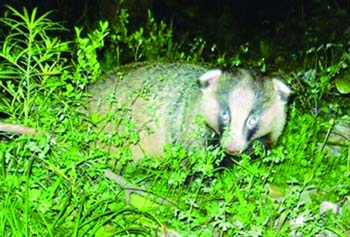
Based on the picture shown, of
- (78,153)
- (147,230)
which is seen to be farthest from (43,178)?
(147,230)

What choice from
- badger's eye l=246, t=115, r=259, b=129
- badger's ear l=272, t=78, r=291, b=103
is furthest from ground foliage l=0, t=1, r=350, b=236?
badger's ear l=272, t=78, r=291, b=103

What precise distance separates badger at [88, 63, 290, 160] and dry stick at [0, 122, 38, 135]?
2.13 ft

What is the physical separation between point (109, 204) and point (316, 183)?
1.75 metres

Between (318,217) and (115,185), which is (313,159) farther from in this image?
(115,185)

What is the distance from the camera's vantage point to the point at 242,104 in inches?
229

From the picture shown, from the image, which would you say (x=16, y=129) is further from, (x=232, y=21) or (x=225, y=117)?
(x=232, y=21)

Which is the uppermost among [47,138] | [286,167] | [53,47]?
[53,47]

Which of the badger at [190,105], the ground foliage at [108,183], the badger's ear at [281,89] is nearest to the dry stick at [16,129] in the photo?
the ground foliage at [108,183]

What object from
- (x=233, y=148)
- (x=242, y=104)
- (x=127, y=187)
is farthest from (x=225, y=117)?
(x=127, y=187)

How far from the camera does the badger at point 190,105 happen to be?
5793 mm

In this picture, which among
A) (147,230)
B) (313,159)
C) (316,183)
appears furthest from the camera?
(313,159)

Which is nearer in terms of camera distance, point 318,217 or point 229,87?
point 318,217

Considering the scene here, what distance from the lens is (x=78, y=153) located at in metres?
4.91

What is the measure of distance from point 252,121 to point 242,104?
13 centimetres
